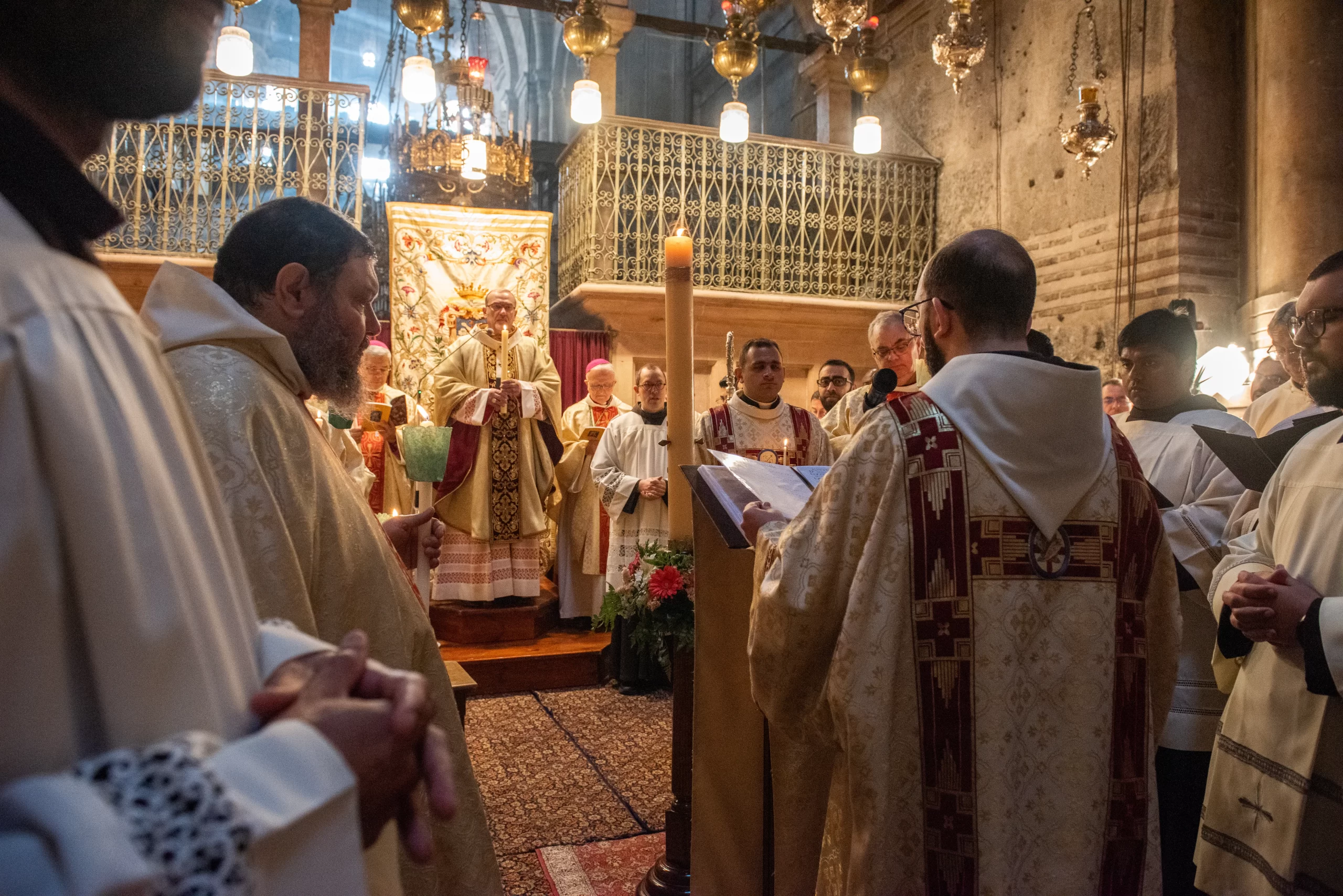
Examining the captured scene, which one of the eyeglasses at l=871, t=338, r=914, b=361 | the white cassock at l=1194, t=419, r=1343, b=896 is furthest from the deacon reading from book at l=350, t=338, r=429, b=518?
the white cassock at l=1194, t=419, r=1343, b=896

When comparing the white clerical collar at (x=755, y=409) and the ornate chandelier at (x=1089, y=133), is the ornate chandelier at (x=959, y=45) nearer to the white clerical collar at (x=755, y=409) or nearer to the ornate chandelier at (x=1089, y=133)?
the ornate chandelier at (x=1089, y=133)

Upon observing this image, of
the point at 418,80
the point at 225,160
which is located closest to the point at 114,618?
the point at 418,80

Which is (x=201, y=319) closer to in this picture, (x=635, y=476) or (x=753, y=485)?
(x=753, y=485)

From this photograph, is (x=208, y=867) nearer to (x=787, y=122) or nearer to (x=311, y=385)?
(x=311, y=385)

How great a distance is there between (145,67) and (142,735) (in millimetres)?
568

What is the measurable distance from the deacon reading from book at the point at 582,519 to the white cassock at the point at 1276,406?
12.9 ft

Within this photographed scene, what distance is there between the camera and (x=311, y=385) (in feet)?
6.18

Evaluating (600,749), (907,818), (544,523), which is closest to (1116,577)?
(907,818)

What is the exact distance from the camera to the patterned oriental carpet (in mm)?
3143

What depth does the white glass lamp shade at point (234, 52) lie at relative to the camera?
7.43 metres

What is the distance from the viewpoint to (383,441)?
6719 millimetres

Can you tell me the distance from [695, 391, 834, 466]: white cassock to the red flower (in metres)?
1.99

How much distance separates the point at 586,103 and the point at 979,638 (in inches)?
287

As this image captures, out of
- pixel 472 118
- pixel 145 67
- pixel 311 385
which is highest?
pixel 472 118
